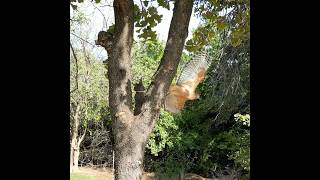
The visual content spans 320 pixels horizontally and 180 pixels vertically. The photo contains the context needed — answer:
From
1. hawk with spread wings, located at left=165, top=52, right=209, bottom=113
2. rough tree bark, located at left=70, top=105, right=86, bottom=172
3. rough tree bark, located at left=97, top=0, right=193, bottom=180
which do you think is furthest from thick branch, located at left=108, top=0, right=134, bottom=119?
rough tree bark, located at left=70, top=105, right=86, bottom=172

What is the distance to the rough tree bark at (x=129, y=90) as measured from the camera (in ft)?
7.48

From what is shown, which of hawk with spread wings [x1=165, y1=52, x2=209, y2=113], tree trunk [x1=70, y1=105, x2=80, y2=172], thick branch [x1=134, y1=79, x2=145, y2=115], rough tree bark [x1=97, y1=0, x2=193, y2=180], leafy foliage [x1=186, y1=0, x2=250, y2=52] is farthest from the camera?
tree trunk [x1=70, y1=105, x2=80, y2=172]

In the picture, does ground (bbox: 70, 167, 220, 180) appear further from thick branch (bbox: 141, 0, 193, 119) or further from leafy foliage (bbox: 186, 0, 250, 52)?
thick branch (bbox: 141, 0, 193, 119)

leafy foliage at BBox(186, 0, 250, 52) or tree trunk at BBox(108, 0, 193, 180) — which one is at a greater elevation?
leafy foliage at BBox(186, 0, 250, 52)

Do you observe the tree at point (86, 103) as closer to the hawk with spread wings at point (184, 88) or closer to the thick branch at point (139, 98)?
the thick branch at point (139, 98)

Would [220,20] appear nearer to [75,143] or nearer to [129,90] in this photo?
[129,90]

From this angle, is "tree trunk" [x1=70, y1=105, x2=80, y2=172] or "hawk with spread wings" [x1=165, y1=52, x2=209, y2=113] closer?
"hawk with spread wings" [x1=165, y1=52, x2=209, y2=113]

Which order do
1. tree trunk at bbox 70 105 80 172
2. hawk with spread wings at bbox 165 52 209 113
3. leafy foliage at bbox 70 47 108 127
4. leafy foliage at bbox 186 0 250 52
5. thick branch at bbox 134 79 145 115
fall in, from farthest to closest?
tree trunk at bbox 70 105 80 172 → leafy foliage at bbox 70 47 108 127 → leafy foliage at bbox 186 0 250 52 → thick branch at bbox 134 79 145 115 → hawk with spread wings at bbox 165 52 209 113

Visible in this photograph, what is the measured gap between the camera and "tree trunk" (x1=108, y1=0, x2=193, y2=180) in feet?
Result: 7.48

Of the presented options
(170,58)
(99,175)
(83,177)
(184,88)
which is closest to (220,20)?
(170,58)

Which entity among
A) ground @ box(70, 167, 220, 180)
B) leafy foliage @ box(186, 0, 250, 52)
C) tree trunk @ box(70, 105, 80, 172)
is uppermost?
leafy foliage @ box(186, 0, 250, 52)

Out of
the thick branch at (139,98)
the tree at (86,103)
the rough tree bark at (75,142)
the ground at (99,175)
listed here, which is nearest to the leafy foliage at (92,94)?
the tree at (86,103)
